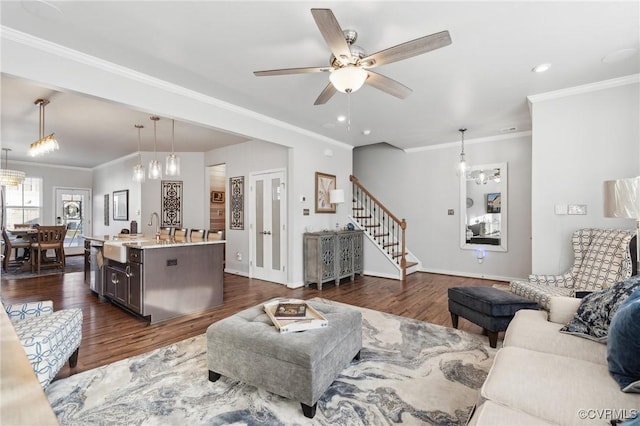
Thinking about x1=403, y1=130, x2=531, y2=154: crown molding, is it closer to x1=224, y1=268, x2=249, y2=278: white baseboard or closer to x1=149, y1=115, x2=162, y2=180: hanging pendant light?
x1=224, y1=268, x2=249, y2=278: white baseboard

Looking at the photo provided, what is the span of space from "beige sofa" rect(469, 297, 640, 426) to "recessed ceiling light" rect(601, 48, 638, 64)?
265cm

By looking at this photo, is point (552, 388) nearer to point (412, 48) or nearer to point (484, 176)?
point (412, 48)

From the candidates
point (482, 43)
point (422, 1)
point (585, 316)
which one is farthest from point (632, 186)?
point (422, 1)

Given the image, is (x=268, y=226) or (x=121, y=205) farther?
(x=121, y=205)

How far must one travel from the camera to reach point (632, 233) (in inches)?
115

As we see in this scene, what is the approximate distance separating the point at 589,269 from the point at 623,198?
1.31m

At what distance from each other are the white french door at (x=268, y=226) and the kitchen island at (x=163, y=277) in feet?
4.71

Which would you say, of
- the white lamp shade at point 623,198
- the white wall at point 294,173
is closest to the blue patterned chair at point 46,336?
the white wall at point 294,173

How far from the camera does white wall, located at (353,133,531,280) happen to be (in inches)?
216

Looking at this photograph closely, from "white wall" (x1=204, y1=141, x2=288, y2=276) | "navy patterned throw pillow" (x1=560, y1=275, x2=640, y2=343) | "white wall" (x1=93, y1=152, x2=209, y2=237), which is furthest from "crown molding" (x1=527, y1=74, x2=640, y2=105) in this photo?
"white wall" (x1=93, y1=152, x2=209, y2=237)

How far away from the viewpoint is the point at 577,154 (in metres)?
3.49

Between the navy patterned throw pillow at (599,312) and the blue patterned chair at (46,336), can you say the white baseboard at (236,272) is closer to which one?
the blue patterned chair at (46,336)

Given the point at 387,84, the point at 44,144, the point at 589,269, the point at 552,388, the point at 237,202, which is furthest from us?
the point at 237,202

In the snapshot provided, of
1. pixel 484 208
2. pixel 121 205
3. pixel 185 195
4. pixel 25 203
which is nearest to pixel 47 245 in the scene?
pixel 121 205
